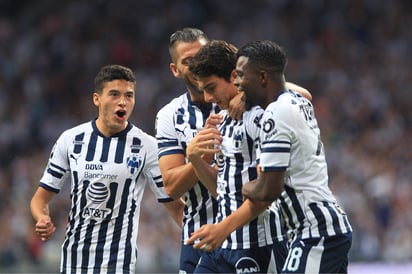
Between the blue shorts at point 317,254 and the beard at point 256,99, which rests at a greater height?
the beard at point 256,99

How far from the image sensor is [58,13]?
61.0 ft

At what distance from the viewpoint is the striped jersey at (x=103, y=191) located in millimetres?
6746

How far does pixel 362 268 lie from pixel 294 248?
21.8ft

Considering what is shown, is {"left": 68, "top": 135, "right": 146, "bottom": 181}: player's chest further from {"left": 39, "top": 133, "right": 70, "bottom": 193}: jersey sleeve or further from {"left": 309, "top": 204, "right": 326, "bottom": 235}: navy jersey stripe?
{"left": 309, "top": 204, "right": 326, "bottom": 235}: navy jersey stripe

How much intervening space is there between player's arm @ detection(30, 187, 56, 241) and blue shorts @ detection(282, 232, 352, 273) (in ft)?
6.24

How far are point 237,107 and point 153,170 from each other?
1.45 m

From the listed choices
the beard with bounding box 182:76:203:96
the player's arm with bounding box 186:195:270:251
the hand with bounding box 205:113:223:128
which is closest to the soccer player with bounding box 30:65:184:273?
the beard with bounding box 182:76:203:96

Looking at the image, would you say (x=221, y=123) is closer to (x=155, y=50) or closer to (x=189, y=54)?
(x=189, y=54)

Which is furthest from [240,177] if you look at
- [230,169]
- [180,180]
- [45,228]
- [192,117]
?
[45,228]

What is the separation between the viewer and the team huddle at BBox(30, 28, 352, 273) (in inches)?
207

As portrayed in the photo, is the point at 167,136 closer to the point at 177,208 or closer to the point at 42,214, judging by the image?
the point at 177,208

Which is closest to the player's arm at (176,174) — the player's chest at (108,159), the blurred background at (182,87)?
the player's chest at (108,159)

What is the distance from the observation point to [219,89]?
570cm

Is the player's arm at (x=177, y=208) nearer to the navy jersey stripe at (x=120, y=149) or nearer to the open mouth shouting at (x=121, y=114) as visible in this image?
the navy jersey stripe at (x=120, y=149)
